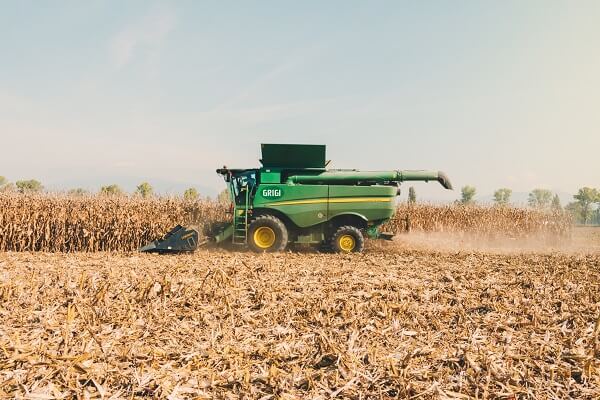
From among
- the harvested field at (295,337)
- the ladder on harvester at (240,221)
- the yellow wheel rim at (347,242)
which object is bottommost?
the harvested field at (295,337)

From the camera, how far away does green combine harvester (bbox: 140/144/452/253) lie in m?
10.9

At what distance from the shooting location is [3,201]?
42.1 feet

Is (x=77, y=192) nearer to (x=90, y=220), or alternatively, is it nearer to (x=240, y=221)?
(x=90, y=220)

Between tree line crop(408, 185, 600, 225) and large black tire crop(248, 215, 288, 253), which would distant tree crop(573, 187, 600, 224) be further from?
large black tire crop(248, 215, 288, 253)

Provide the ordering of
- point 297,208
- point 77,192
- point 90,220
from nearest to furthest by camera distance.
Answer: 1. point 297,208
2. point 90,220
3. point 77,192

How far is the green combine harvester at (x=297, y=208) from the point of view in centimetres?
1092

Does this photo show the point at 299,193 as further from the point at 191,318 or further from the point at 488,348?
the point at 488,348

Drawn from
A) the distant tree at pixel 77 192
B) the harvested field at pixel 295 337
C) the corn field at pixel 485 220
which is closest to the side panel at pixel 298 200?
the harvested field at pixel 295 337

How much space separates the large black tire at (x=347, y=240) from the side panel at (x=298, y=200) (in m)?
0.56

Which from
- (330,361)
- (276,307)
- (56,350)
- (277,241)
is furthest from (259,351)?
(277,241)

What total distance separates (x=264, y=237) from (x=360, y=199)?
2741 mm

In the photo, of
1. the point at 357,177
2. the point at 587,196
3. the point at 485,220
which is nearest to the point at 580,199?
the point at 587,196

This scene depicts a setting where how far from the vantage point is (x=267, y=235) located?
11.0 metres

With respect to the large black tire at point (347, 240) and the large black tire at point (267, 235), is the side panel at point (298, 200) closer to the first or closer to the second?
the large black tire at point (267, 235)
